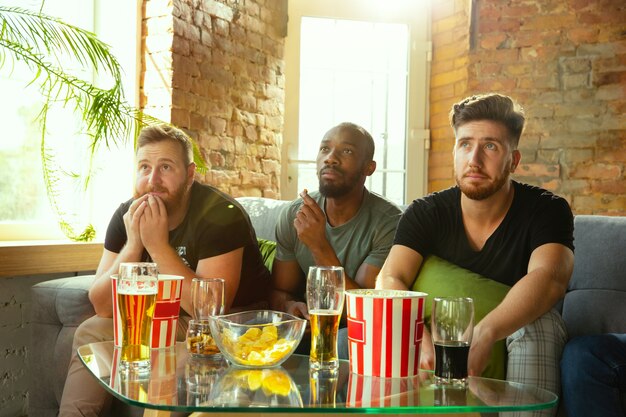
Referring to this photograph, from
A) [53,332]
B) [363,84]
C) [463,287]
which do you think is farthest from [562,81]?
[53,332]

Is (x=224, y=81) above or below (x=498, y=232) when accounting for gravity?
above

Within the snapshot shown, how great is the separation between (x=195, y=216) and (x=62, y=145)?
1.33 meters

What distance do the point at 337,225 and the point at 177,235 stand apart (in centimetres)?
55

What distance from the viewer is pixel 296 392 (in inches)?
54.6

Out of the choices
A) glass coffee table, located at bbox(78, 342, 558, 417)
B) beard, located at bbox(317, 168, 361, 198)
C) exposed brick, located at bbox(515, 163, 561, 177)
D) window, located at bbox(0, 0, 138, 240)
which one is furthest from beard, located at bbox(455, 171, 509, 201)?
exposed brick, located at bbox(515, 163, 561, 177)

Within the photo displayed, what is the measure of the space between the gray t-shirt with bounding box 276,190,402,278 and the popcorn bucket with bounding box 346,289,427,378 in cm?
103

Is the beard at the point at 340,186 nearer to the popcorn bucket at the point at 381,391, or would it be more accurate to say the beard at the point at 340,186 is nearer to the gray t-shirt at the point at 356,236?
the gray t-shirt at the point at 356,236

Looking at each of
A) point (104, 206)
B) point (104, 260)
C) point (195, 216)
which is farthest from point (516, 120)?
point (104, 206)

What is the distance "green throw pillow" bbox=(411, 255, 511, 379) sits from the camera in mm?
2020

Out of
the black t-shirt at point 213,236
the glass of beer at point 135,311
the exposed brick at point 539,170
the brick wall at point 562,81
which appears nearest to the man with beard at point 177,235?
the black t-shirt at point 213,236

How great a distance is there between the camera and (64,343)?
252 centimetres

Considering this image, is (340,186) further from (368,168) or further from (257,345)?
(257,345)

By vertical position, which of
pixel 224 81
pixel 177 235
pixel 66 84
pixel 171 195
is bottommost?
pixel 177 235

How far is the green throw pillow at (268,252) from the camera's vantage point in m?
2.85
